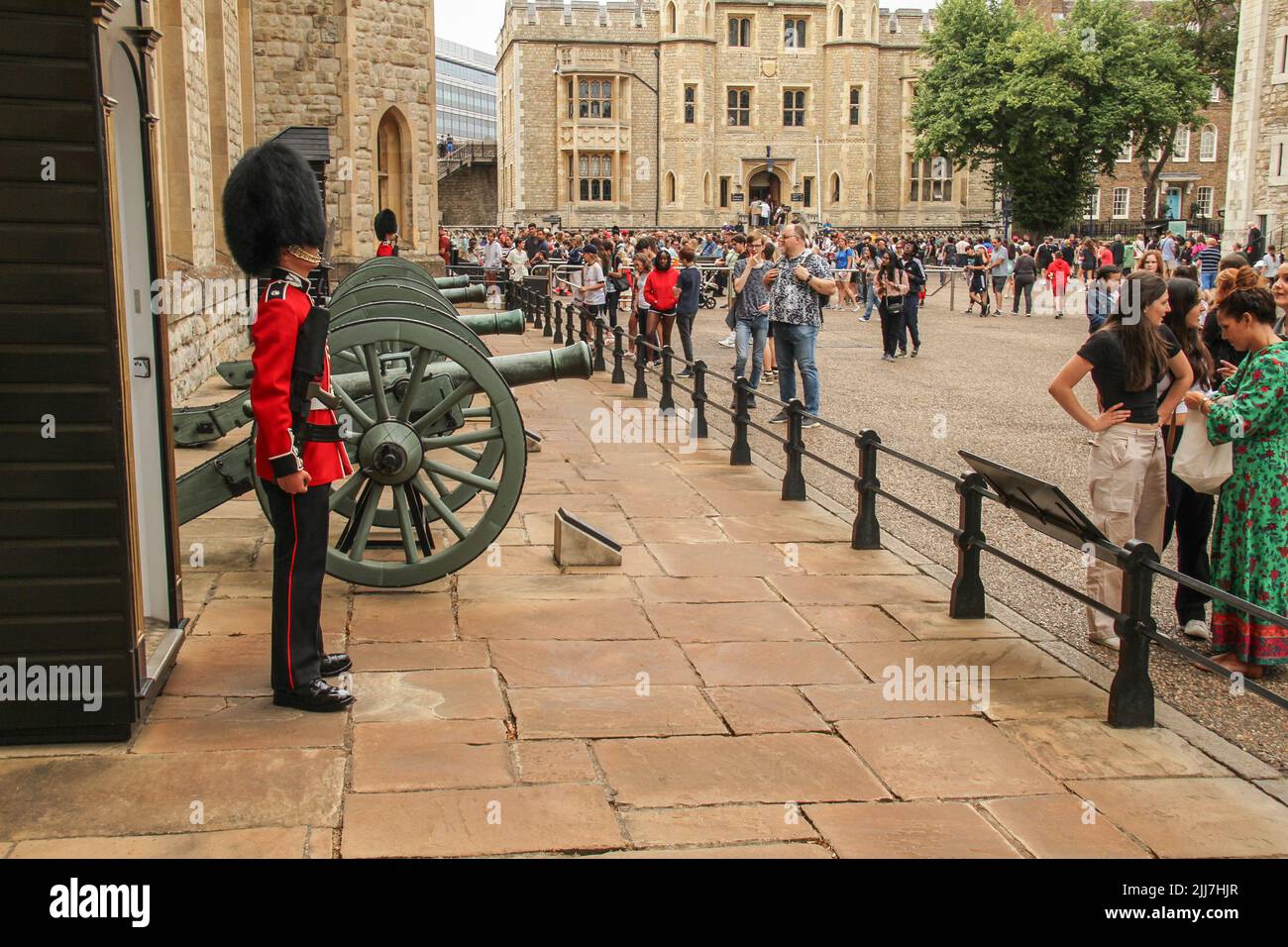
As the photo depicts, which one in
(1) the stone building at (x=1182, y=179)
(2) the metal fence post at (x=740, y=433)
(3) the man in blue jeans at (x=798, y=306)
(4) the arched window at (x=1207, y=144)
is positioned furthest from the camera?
(4) the arched window at (x=1207, y=144)

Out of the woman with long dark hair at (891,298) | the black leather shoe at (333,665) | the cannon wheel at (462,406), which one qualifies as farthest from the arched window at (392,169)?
the black leather shoe at (333,665)

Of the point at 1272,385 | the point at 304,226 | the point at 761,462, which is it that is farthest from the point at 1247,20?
the point at 304,226

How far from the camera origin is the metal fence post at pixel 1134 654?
4938 millimetres

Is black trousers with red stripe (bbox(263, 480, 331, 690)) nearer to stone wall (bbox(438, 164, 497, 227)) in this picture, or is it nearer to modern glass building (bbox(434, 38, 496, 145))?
stone wall (bbox(438, 164, 497, 227))

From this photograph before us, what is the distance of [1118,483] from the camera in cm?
602

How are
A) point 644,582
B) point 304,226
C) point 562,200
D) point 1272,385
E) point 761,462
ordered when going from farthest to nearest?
point 562,200 < point 761,462 < point 644,582 < point 1272,385 < point 304,226

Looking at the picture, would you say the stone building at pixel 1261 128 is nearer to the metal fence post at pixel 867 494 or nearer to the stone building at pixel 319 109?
the stone building at pixel 319 109

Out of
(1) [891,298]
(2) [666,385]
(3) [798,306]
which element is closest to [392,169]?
(1) [891,298]

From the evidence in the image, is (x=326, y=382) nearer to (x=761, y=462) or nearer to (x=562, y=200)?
(x=761, y=462)

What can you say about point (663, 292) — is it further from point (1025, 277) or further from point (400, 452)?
point (1025, 277)

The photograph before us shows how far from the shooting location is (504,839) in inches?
151

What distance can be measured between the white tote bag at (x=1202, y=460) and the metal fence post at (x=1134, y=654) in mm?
934

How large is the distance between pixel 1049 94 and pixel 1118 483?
47602 mm

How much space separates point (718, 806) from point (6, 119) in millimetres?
3089
